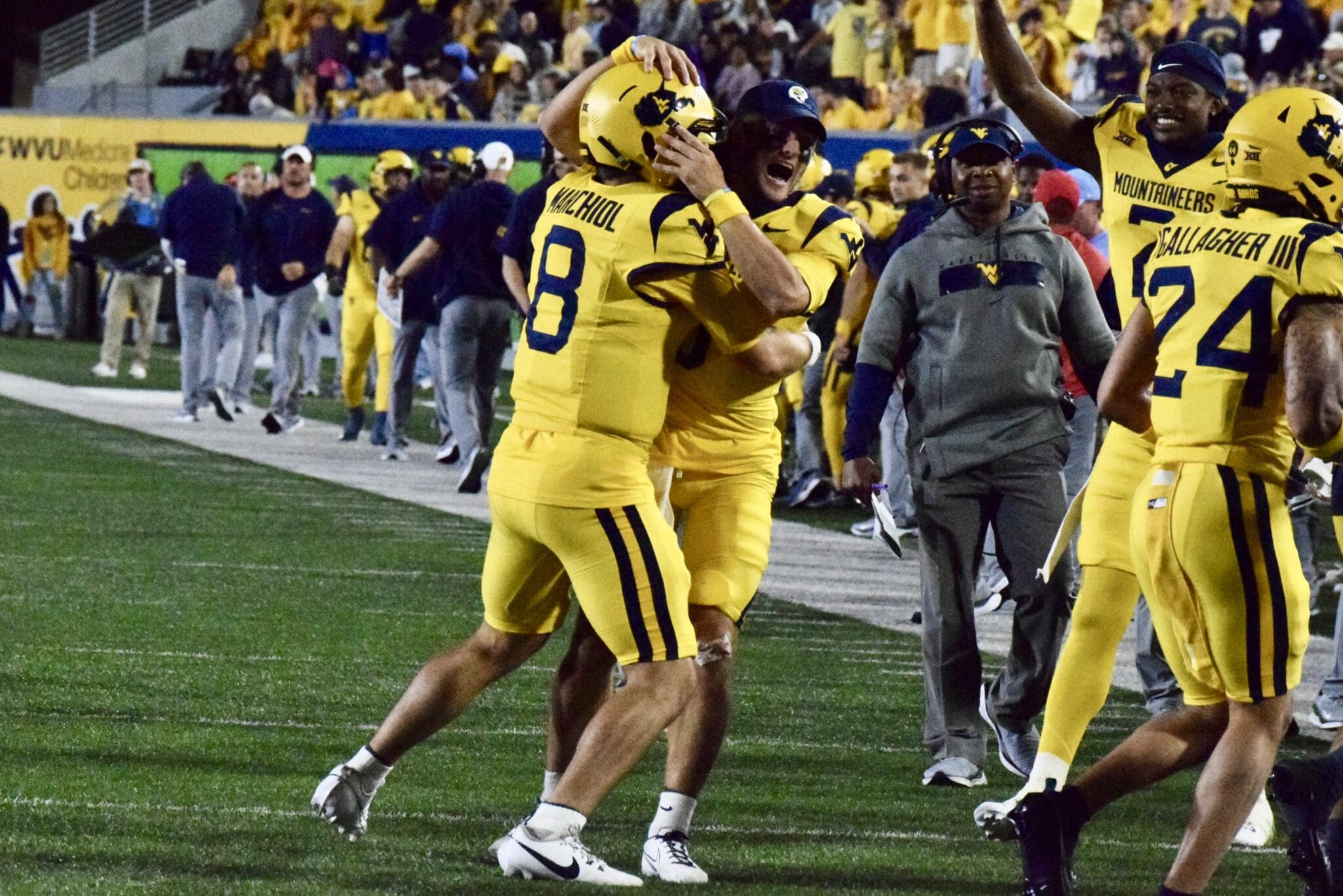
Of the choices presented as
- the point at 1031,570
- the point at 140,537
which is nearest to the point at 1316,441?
the point at 1031,570

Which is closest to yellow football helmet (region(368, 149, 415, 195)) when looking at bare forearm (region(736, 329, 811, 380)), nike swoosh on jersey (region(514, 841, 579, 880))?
bare forearm (region(736, 329, 811, 380))

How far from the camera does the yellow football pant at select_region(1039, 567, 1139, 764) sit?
18.4 feet

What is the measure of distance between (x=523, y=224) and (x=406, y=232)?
142 inches

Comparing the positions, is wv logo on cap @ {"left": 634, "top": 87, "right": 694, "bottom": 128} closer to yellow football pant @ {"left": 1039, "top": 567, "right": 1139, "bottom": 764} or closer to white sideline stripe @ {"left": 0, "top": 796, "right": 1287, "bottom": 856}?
yellow football pant @ {"left": 1039, "top": 567, "right": 1139, "bottom": 764}

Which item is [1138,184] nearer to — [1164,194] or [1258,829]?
[1164,194]

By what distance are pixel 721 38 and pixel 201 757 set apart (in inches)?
728

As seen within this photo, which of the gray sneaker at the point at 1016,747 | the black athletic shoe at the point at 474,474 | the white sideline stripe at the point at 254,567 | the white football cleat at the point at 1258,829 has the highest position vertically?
the white football cleat at the point at 1258,829

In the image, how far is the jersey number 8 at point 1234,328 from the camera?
181 inches

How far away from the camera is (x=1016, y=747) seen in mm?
6492

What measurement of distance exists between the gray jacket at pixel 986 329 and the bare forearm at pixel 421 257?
7265 millimetres

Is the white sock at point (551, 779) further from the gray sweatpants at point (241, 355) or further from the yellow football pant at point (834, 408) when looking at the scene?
the gray sweatpants at point (241, 355)

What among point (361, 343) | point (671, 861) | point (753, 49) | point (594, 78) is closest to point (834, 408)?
point (361, 343)

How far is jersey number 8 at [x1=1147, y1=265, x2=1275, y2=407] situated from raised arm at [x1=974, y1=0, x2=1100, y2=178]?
4.92 ft

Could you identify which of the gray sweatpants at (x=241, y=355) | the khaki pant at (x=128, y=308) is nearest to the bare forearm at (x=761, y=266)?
the gray sweatpants at (x=241, y=355)
